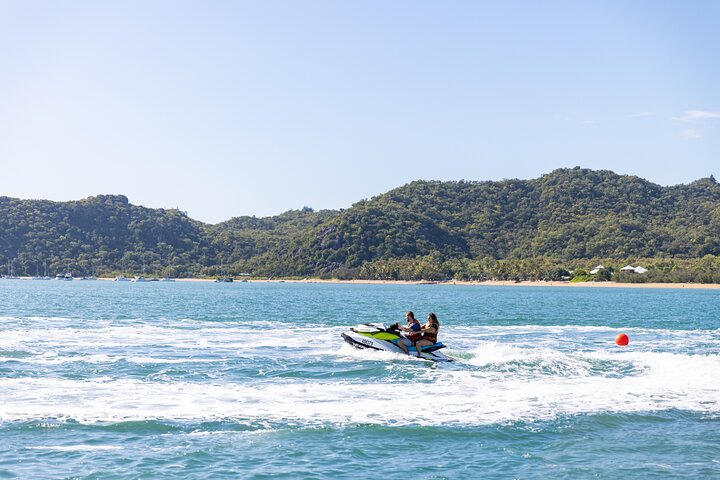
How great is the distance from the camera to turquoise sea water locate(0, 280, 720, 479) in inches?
552

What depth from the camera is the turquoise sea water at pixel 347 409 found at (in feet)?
46.0

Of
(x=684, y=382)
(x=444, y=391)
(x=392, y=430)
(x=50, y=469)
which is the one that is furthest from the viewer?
(x=684, y=382)

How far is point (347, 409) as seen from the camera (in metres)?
18.5

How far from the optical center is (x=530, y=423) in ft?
56.9

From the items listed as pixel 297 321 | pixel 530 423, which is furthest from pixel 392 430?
pixel 297 321

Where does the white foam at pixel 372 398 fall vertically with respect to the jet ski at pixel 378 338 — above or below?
below

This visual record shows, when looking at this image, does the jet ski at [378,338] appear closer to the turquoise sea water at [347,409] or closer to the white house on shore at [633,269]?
the turquoise sea water at [347,409]

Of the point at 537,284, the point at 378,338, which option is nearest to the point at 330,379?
the point at 378,338

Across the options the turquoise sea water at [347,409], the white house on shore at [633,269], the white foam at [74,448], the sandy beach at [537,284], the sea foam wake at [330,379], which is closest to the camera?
the turquoise sea water at [347,409]

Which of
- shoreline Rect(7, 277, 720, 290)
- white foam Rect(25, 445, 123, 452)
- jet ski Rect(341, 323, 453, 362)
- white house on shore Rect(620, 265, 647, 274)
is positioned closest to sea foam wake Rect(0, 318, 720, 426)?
jet ski Rect(341, 323, 453, 362)

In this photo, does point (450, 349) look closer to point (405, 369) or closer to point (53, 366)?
point (405, 369)

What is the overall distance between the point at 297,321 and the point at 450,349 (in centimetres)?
1771

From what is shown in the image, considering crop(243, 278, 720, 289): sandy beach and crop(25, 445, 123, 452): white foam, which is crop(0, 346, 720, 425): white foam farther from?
crop(243, 278, 720, 289): sandy beach

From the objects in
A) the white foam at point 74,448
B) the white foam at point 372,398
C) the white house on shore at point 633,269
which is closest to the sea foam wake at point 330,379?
the white foam at point 372,398
